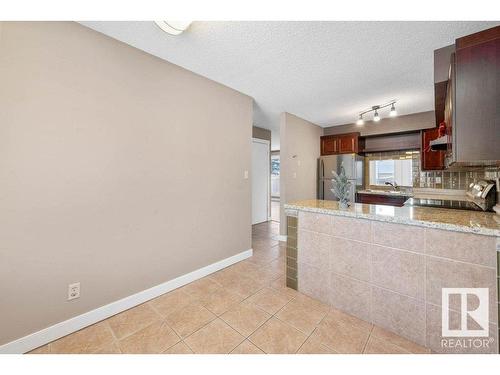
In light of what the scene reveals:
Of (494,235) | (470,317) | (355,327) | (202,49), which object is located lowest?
(355,327)

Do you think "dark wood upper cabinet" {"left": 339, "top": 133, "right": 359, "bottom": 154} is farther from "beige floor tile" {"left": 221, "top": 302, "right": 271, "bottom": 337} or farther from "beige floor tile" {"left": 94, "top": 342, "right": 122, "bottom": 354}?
"beige floor tile" {"left": 94, "top": 342, "right": 122, "bottom": 354}

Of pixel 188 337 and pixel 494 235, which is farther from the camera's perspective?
pixel 188 337

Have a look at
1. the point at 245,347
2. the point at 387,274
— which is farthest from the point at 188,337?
the point at 387,274

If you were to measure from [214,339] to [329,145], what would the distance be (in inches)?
179

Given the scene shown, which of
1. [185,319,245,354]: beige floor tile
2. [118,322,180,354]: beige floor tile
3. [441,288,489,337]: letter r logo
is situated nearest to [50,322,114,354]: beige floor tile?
[118,322,180,354]: beige floor tile

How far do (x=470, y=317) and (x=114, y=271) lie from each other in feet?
8.97

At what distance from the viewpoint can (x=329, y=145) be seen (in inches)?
192

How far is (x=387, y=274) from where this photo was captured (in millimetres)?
1623

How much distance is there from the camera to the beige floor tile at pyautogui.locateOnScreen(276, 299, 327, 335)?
169cm

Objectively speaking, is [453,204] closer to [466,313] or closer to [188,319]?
[466,313]

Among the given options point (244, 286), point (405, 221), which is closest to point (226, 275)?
point (244, 286)

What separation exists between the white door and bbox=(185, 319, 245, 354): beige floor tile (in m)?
3.53
